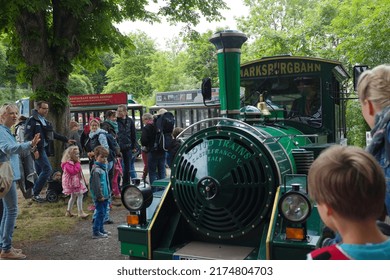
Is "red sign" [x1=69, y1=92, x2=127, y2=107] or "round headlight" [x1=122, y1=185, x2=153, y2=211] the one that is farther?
"red sign" [x1=69, y1=92, x2=127, y2=107]

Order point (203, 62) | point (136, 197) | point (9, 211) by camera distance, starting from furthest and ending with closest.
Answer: point (203, 62)
point (9, 211)
point (136, 197)

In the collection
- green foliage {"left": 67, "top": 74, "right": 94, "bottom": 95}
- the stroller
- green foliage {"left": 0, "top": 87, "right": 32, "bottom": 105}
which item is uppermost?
green foliage {"left": 67, "top": 74, "right": 94, "bottom": 95}

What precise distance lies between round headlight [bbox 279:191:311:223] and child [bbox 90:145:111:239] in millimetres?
2958

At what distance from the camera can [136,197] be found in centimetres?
371

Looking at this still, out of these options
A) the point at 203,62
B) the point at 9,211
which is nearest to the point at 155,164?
the point at 9,211

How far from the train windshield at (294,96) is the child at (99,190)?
2.15 meters

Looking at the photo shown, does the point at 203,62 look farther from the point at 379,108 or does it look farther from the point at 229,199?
the point at 379,108

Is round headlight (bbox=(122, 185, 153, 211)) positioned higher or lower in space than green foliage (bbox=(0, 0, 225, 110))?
lower

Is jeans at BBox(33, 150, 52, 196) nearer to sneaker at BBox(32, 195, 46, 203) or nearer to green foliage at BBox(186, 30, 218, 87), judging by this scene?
sneaker at BBox(32, 195, 46, 203)

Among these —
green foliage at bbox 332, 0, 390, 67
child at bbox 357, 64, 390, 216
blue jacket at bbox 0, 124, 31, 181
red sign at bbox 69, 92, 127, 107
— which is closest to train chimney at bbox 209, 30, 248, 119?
child at bbox 357, 64, 390, 216

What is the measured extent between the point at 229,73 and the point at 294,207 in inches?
60.3

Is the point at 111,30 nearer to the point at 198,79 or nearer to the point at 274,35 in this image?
the point at 274,35

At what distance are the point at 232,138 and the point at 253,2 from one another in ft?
76.3

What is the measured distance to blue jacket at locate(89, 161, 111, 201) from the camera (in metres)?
5.42
